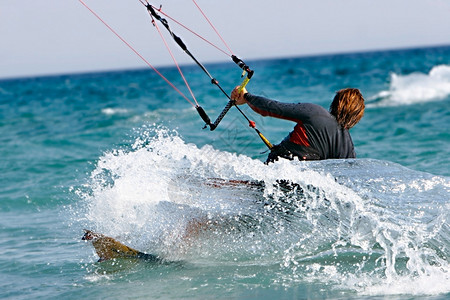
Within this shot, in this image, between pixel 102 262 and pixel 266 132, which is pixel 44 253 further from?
→ pixel 266 132

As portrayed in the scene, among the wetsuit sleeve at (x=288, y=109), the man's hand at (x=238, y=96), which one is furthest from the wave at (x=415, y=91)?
the wetsuit sleeve at (x=288, y=109)

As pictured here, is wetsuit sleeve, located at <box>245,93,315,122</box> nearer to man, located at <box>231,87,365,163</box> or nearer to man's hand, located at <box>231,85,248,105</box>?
man, located at <box>231,87,365,163</box>

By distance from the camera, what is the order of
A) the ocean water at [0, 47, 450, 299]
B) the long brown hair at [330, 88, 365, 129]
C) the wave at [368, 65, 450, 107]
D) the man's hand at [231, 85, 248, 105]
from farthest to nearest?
the wave at [368, 65, 450, 107]
the man's hand at [231, 85, 248, 105]
the long brown hair at [330, 88, 365, 129]
the ocean water at [0, 47, 450, 299]

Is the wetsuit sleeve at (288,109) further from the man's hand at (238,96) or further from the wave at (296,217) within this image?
the wave at (296,217)

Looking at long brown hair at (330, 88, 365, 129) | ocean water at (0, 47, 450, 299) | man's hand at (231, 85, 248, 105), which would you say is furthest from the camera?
man's hand at (231, 85, 248, 105)

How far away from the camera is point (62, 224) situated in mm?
7031

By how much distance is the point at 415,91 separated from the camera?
20.7 meters

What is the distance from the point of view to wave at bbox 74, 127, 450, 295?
472cm

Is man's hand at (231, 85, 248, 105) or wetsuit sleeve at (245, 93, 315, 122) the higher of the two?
man's hand at (231, 85, 248, 105)

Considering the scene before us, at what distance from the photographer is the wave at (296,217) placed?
4.72 m

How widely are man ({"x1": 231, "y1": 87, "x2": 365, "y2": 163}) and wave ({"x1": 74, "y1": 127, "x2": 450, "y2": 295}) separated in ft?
0.50

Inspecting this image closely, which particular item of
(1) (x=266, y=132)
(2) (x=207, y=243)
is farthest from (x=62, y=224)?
(1) (x=266, y=132)

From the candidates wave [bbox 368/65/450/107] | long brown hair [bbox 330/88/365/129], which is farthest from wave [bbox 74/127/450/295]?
wave [bbox 368/65/450/107]

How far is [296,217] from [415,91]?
17138mm
